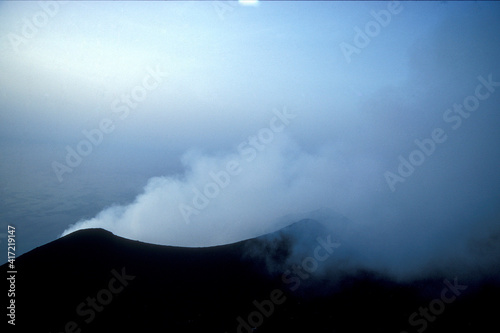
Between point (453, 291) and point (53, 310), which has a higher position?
point (53, 310)

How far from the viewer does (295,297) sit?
17.1m

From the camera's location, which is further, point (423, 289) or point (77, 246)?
point (77, 246)

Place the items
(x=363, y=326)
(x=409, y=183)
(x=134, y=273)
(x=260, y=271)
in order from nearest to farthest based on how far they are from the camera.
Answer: (x=363, y=326), (x=134, y=273), (x=260, y=271), (x=409, y=183)

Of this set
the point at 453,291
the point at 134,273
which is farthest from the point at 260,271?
the point at 453,291

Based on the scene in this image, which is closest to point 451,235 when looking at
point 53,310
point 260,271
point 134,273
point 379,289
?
point 379,289

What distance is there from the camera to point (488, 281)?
17672mm

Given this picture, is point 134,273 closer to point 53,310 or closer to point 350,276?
point 53,310

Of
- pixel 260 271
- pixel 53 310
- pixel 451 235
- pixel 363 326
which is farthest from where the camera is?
pixel 451 235

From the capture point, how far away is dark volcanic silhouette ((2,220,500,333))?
14430 mm

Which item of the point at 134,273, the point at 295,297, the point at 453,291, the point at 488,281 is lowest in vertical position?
the point at 488,281

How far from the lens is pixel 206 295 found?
1720cm

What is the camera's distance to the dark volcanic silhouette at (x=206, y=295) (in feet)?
47.3

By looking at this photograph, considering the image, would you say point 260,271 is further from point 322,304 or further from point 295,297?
point 322,304

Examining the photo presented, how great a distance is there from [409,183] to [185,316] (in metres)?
33.8
